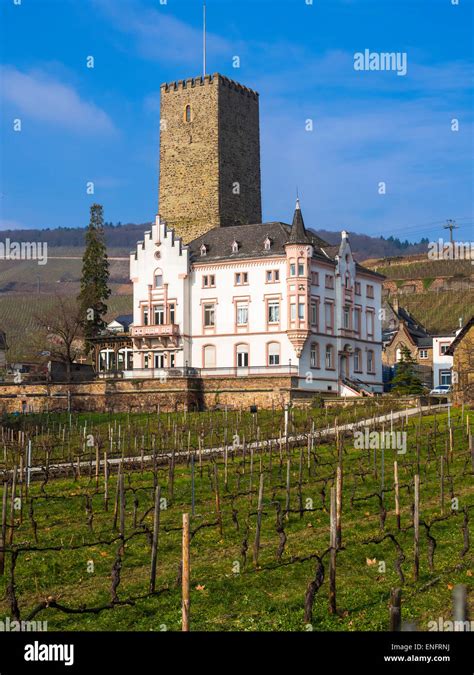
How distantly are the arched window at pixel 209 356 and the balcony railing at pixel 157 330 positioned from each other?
8.61 ft

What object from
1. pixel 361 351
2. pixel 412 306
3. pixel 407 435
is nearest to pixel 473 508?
pixel 407 435

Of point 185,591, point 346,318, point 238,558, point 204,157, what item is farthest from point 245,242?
point 185,591

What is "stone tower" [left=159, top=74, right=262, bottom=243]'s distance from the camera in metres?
96.1

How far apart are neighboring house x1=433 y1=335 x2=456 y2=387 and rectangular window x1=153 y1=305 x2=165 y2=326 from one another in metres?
30.2

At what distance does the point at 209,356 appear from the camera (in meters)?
82.3

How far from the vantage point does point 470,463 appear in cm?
4016

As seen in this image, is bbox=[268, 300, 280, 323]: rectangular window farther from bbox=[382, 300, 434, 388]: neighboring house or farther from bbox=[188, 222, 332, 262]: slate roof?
bbox=[382, 300, 434, 388]: neighboring house

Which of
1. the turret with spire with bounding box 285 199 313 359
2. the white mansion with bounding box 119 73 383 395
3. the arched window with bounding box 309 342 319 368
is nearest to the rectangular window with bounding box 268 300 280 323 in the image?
the white mansion with bounding box 119 73 383 395

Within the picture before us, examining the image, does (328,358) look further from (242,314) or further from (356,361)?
(242,314)

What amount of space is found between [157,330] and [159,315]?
174 cm

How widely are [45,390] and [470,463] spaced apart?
4514 centimetres

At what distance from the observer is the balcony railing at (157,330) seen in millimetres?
82438

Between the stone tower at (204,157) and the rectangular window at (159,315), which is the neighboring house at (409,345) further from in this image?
the rectangular window at (159,315)
